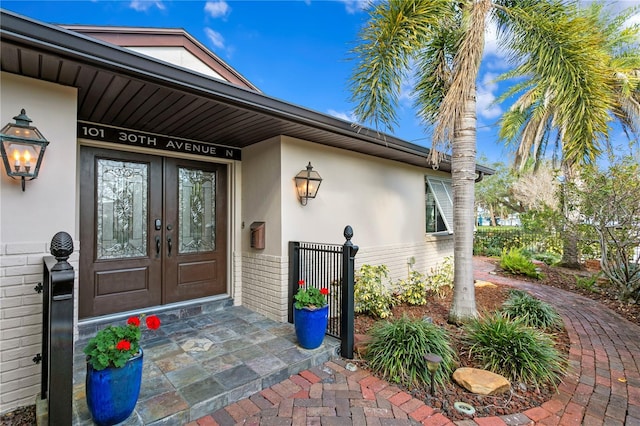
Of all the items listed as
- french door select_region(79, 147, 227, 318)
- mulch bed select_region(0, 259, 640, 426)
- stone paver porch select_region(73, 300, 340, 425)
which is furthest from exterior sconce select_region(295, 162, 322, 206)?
mulch bed select_region(0, 259, 640, 426)

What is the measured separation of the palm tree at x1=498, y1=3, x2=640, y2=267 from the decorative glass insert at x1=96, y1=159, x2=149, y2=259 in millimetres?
5517

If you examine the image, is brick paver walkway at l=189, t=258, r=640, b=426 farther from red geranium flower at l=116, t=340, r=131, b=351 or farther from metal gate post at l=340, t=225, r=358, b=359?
red geranium flower at l=116, t=340, r=131, b=351

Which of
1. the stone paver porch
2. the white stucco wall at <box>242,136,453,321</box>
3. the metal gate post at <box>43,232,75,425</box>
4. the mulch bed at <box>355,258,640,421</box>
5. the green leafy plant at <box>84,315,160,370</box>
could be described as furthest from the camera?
the white stucco wall at <box>242,136,453,321</box>

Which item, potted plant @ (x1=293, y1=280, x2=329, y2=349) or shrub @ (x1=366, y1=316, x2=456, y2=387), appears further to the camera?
potted plant @ (x1=293, y1=280, x2=329, y2=349)

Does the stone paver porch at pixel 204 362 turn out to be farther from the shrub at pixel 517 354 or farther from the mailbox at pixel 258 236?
the shrub at pixel 517 354

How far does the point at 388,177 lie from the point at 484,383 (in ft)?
12.3

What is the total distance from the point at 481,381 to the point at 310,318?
1.64 m

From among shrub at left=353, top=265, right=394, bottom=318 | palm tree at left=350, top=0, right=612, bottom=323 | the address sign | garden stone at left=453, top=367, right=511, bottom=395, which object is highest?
palm tree at left=350, top=0, right=612, bottom=323

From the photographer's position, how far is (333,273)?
12.6 feet

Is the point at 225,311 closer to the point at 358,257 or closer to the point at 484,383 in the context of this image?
the point at 358,257

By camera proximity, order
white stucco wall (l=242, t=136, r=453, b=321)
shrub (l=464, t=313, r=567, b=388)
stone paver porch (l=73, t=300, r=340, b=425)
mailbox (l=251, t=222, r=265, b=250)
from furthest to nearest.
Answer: mailbox (l=251, t=222, r=265, b=250) → white stucco wall (l=242, t=136, r=453, b=321) → shrub (l=464, t=313, r=567, b=388) → stone paver porch (l=73, t=300, r=340, b=425)

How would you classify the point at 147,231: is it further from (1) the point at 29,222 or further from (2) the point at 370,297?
(2) the point at 370,297

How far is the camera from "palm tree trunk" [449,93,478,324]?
3957mm

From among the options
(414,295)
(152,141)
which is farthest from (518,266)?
(152,141)
